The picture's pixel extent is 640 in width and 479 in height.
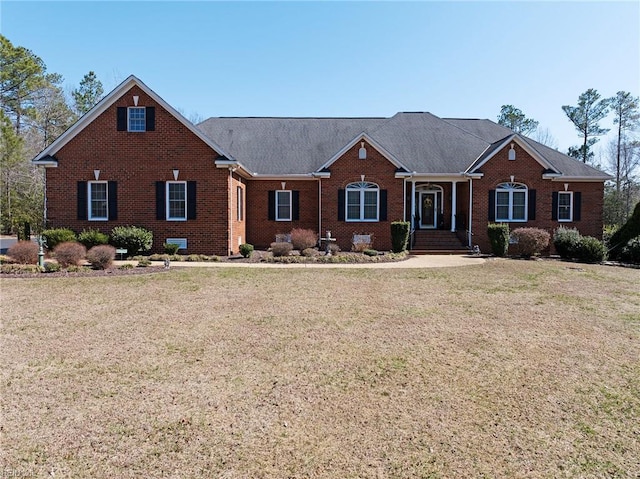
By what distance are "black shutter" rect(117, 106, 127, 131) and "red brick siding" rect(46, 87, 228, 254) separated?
0.20 metres

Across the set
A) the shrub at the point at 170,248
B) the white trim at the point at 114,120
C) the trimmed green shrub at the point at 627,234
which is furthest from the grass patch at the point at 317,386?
the trimmed green shrub at the point at 627,234

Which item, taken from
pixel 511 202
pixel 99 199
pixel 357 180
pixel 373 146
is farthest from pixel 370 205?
pixel 99 199

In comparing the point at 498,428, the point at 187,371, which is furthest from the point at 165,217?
the point at 498,428

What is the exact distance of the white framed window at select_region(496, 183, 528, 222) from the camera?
20.1 metres

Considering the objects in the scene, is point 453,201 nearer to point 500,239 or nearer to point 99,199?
point 500,239

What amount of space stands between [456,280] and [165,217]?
11640 mm

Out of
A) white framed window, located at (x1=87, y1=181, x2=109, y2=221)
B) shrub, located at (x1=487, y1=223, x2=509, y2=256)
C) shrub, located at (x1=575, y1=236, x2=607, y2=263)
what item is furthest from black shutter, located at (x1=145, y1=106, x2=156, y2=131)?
shrub, located at (x1=575, y1=236, x2=607, y2=263)

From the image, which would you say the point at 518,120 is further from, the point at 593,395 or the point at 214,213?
the point at 593,395

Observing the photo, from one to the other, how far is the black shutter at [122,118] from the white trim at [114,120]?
24 centimetres

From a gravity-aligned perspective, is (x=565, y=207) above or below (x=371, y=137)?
below

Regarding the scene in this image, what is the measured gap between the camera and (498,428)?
3.82 m

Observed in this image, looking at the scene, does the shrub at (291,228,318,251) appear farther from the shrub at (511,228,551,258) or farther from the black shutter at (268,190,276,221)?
the shrub at (511,228,551,258)

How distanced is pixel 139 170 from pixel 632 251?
789 inches

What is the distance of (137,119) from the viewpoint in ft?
55.1
